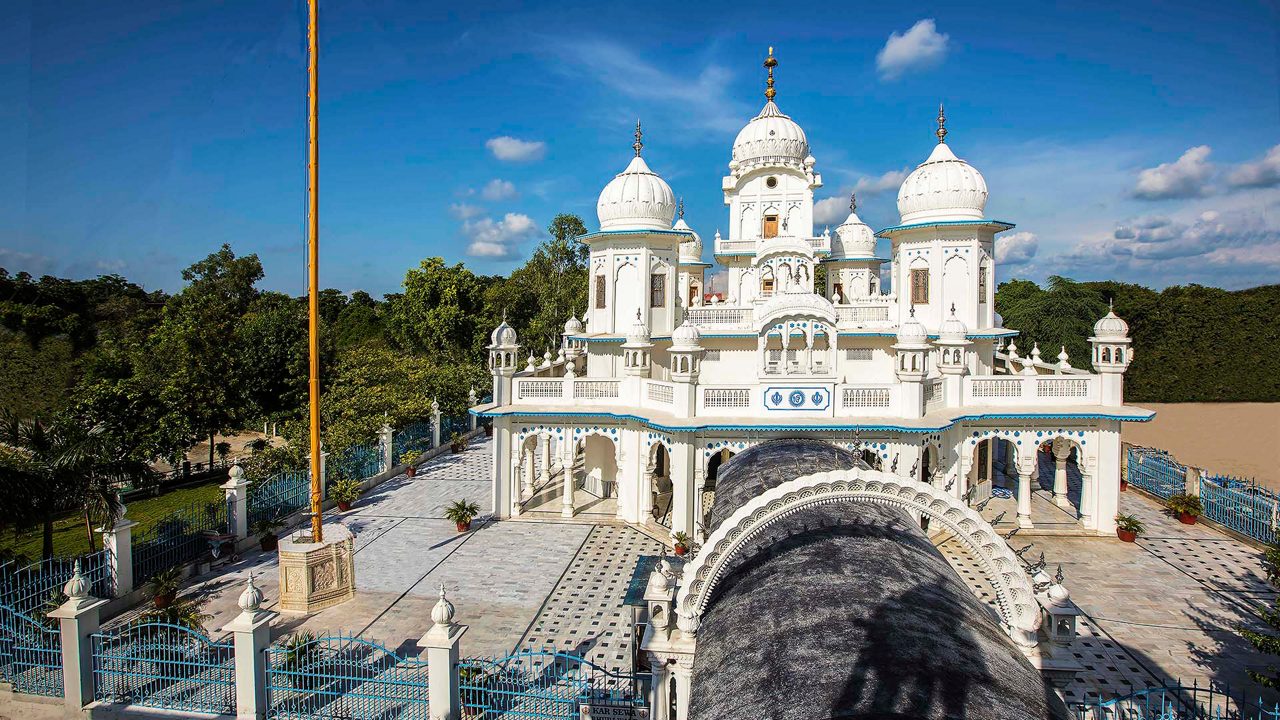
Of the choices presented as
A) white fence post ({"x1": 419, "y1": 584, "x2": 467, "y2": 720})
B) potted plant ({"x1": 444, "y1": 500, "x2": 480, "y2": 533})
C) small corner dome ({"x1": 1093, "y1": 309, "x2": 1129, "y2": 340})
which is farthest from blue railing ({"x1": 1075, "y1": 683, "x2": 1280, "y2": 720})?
potted plant ({"x1": 444, "y1": 500, "x2": 480, "y2": 533})

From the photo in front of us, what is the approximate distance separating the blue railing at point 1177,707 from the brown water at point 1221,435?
1953 cm

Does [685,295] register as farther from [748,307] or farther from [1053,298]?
[1053,298]

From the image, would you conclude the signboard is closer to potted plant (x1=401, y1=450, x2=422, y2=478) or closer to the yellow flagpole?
the yellow flagpole

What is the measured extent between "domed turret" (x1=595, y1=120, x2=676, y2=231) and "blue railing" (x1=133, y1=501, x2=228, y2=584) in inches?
463

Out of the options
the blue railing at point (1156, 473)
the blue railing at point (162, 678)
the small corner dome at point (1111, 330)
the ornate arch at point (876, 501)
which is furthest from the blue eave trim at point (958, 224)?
the blue railing at point (162, 678)

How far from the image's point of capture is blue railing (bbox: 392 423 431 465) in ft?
70.8

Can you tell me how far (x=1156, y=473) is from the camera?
18.3m

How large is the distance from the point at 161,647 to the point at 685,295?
22.7 metres

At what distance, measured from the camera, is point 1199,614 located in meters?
11.2

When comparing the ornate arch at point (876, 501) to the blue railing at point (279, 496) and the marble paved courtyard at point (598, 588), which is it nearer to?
the marble paved courtyard at point (598, 588)

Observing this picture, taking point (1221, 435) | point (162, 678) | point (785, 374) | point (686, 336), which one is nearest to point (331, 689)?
point (162, 678)

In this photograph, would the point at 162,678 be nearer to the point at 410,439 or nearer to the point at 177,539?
the point at 177,539

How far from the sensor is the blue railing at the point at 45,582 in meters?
9.55

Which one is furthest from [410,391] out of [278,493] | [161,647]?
[161,647]
